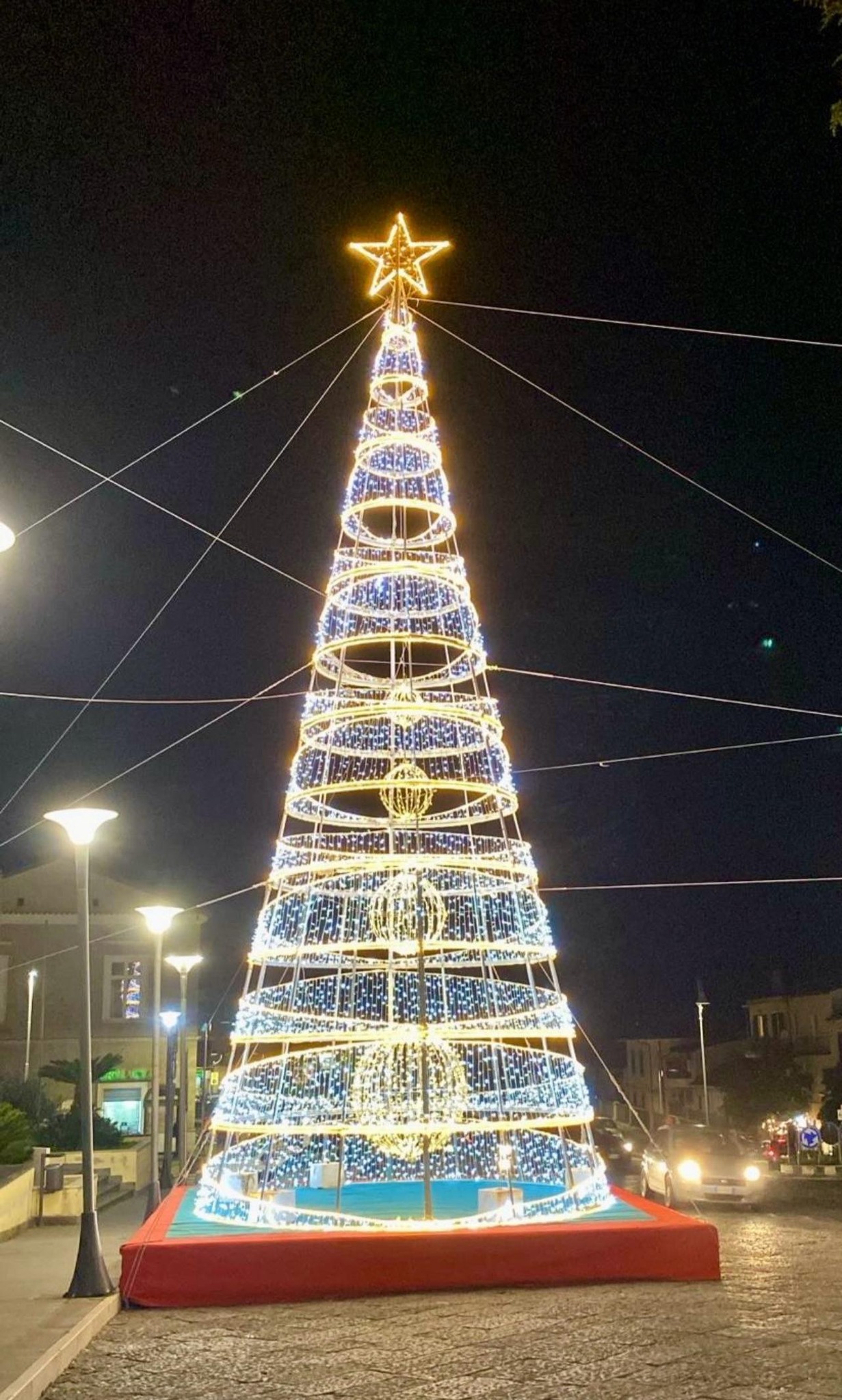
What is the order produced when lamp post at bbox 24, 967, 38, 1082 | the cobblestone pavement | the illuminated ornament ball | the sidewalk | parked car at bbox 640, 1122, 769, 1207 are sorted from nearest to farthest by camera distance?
1. the cobblestone pavement
2. the sidewalk
3. the illuminated ornament ball
4. parked car at bbox 640, 1122, 769, 1207
5. lamp post at bbox 24, 967, 38, 1082

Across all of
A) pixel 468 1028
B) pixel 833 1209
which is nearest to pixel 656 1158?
pixel 833 1209

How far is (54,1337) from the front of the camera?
361 inches

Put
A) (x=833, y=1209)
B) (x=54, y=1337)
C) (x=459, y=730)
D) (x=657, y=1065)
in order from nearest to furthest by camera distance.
→ (x=54, y=1337) → (x=459, y=730) → (x=833, y=1209) → (x=657, y=1065)

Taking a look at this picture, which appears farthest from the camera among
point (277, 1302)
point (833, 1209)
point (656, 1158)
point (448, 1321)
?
point (833, 1209)

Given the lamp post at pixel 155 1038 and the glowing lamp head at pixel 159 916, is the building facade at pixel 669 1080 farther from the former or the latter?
the glowing lamp head at pixel 159 916

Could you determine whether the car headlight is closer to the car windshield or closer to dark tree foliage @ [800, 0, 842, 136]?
the car windshield

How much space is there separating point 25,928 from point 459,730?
25.9 meters

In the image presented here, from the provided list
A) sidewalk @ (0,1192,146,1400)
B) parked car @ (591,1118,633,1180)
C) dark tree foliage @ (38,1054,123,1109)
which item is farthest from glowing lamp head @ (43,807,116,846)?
dark tree foliage @ (38,1054,123,1109)

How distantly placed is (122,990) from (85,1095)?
25790 mm

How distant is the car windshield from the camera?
68.8 feet

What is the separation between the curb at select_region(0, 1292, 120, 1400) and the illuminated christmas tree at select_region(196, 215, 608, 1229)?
7.59 feet

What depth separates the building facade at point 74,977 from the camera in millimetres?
35406

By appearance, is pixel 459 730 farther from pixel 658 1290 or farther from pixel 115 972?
pixel 115 972

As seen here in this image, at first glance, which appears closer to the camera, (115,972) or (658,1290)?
(658,1290)
